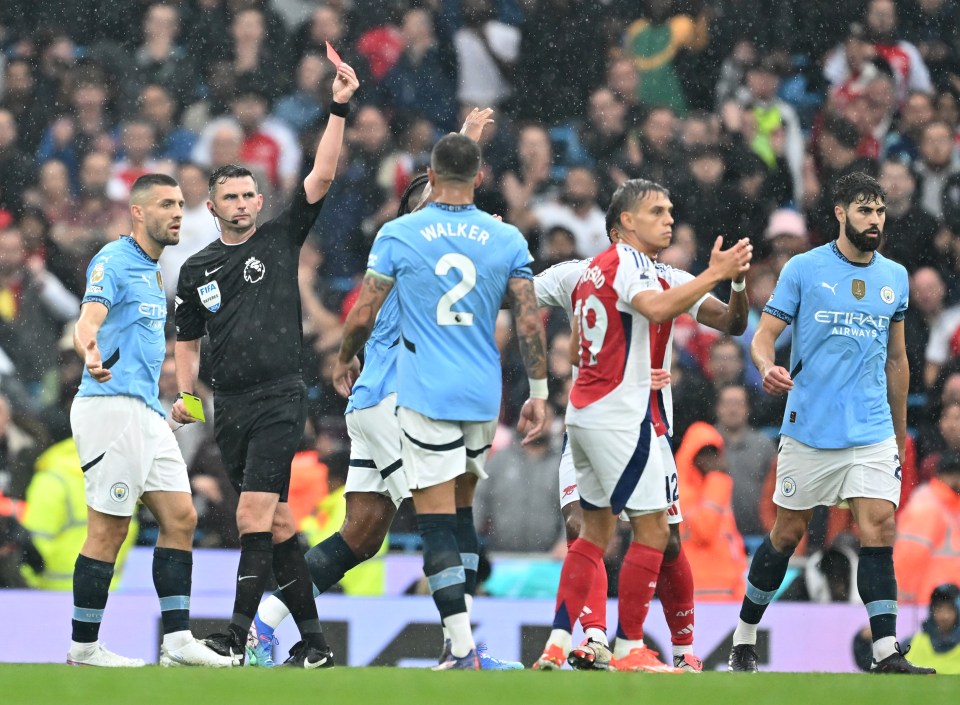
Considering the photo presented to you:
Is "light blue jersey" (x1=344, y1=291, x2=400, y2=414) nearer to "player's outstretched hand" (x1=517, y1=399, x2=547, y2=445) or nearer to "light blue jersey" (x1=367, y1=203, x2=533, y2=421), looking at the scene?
"light blue jersey" (x1=367, y1=203, x2=533, y2=421)

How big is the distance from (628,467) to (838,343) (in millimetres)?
1641

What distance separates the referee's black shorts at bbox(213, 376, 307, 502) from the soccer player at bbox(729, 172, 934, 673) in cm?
229

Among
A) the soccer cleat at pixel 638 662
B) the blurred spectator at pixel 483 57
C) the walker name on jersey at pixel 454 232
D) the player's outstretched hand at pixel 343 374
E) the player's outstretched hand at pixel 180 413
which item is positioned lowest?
the soccer cleat at pixel 638 662

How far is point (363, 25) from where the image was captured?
14.9 metres

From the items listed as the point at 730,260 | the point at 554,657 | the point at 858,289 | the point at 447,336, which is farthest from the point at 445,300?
the point at 858,289

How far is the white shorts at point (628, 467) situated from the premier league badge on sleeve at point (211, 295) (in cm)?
198

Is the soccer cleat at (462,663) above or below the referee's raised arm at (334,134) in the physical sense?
Answer: below

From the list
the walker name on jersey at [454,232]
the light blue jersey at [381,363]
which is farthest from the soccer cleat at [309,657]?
the walker name on jersey at [454,232]

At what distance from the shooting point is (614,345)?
24.0 ft

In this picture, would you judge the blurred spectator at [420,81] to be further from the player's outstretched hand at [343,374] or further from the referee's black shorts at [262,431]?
the player's outstretched hand at [343,374]

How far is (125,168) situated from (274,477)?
22.6 ft

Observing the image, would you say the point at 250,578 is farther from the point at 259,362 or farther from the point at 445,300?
the point at 445,300

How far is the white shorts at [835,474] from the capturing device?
822cm

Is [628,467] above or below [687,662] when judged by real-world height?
above
